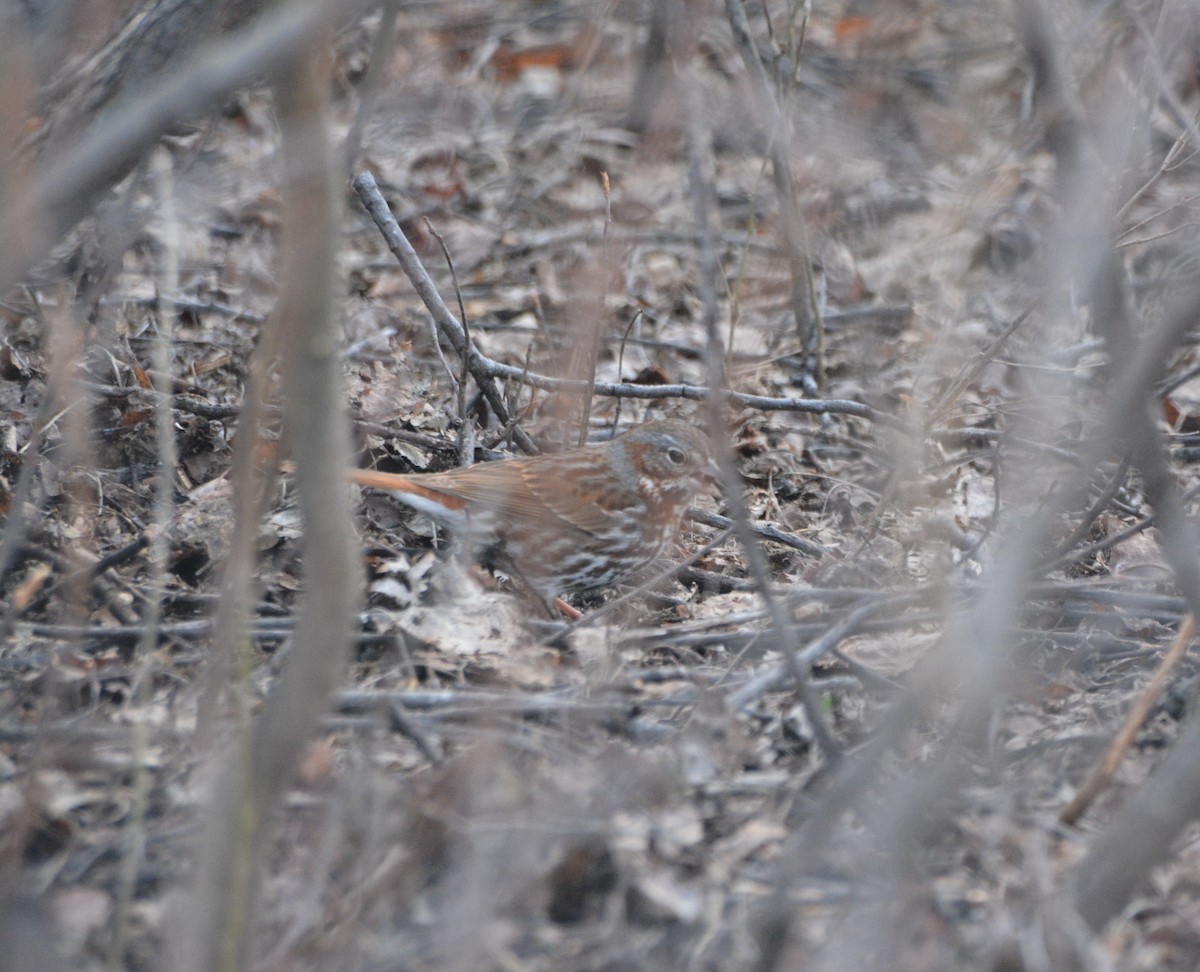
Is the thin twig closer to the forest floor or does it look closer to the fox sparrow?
the forest floor

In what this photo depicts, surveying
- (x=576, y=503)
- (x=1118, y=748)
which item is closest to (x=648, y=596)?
(x=576, y=503)

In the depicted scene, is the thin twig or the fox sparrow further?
the fox sparrow

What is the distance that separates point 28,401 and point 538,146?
4.35 m

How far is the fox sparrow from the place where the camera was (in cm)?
520

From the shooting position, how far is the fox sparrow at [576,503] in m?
5.20

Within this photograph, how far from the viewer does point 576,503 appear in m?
5.47

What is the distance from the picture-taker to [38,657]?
161 inches

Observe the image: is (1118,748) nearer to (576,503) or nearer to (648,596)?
(648,596)

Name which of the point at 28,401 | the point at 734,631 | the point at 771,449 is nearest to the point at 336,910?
the point at 734,631

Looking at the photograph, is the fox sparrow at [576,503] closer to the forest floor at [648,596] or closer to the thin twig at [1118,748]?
the forest floor at [648,596]

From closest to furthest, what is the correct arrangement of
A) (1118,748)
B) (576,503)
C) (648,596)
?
(1118,748)
(648,596)
(576,503)

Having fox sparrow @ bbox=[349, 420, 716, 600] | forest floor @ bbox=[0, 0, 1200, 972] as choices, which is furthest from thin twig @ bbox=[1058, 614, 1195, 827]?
fox sparrow @ bbox=[349, 420, 716, 600]

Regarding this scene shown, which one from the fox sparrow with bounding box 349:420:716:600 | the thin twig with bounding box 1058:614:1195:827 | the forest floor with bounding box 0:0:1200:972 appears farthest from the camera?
the fox sparrow with bounding box 349:420:716:600

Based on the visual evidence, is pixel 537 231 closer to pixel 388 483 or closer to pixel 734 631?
pixel 388 483
